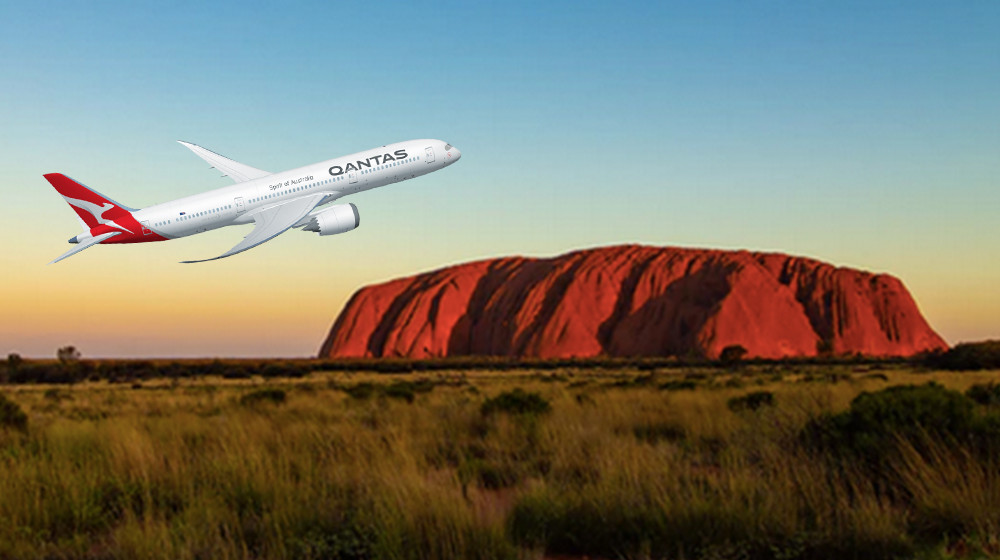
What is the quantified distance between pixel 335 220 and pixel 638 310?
9094 centimetres

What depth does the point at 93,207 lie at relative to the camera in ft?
28.1

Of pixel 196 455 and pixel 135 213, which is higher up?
pixel 135 213

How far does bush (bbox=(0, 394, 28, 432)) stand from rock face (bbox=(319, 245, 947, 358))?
3028 inches

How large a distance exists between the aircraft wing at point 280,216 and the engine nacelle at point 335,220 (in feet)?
0.52

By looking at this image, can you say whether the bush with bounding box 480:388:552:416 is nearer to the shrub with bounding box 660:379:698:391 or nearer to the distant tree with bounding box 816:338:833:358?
the shrub with bounding box 660:379:698:391

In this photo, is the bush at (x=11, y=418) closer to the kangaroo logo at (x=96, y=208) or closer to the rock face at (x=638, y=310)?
the kangaroo logo at (x=96, y=208)

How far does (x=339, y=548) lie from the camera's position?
6988 mm

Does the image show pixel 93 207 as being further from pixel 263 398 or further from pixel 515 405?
pixel 263 398

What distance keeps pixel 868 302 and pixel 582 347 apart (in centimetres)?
3754

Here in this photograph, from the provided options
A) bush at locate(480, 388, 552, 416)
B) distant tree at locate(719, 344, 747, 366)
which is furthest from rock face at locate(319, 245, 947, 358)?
bush at locate(480, 388, 552, 416)

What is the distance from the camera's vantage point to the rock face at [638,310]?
93500mm

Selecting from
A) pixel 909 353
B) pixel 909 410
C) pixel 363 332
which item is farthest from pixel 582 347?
pixel 909 410

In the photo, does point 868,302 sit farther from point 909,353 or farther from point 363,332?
point 363,332

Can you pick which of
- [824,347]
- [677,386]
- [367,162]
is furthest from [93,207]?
[824,347]
